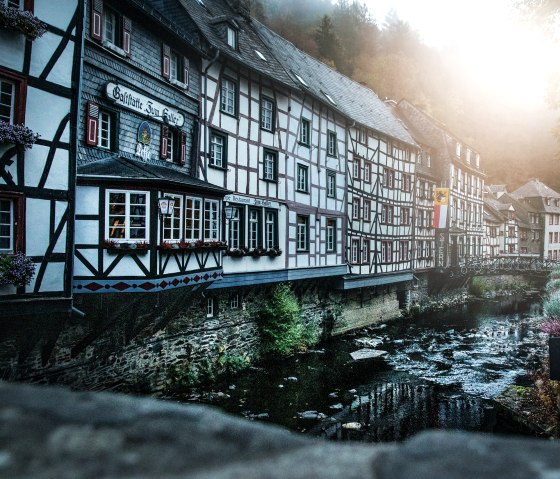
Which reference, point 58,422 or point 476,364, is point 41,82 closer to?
point 58,422

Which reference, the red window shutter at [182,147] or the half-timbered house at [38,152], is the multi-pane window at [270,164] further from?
the half-timbered house at [38,152]

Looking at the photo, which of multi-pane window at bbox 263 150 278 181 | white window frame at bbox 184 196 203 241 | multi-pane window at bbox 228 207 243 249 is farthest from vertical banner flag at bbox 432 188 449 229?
white window frame at bbox 184 196 203 241

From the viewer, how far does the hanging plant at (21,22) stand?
316 inches

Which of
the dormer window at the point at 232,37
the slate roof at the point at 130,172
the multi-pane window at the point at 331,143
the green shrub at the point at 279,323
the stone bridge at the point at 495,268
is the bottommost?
the green shrub at the point at 279,323

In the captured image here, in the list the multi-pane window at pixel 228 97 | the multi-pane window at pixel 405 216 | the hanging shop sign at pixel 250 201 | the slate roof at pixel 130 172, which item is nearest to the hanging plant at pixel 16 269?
the slate roof at pixel 130 172

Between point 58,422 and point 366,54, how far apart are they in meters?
62.5

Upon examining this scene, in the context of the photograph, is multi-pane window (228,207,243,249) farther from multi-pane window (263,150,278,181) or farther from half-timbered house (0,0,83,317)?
half-timbered house (0,0,83,317)

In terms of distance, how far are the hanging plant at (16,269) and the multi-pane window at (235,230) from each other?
7258 mm

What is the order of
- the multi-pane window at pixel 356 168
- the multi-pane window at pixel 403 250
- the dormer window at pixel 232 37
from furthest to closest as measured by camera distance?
the multi-pane window at pixel 403 250
the multi-pane window at pixel 356 168
the dormer window at pixel 232 37

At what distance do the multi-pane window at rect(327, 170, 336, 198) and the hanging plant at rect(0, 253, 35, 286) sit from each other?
14.7 m

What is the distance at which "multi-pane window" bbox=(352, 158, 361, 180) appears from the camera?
77.2 feet

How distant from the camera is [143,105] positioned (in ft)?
39.5

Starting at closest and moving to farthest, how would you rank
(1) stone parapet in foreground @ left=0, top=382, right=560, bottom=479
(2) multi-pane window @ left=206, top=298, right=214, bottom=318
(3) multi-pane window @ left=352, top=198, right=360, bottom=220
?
(1) stone parapet in foreground @ left=0, top=382, right=560, bottom=479 < (2) multi-pane window @ left=206, top=298, right=214, bottom=318 < (3) multi-pane window @ left=352, top=198, right=360, bottom=220

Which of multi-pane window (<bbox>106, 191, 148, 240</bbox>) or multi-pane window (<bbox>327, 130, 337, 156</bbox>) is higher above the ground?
multi-pane window (<bbox>327, 130, 337, 156</bbox>)
